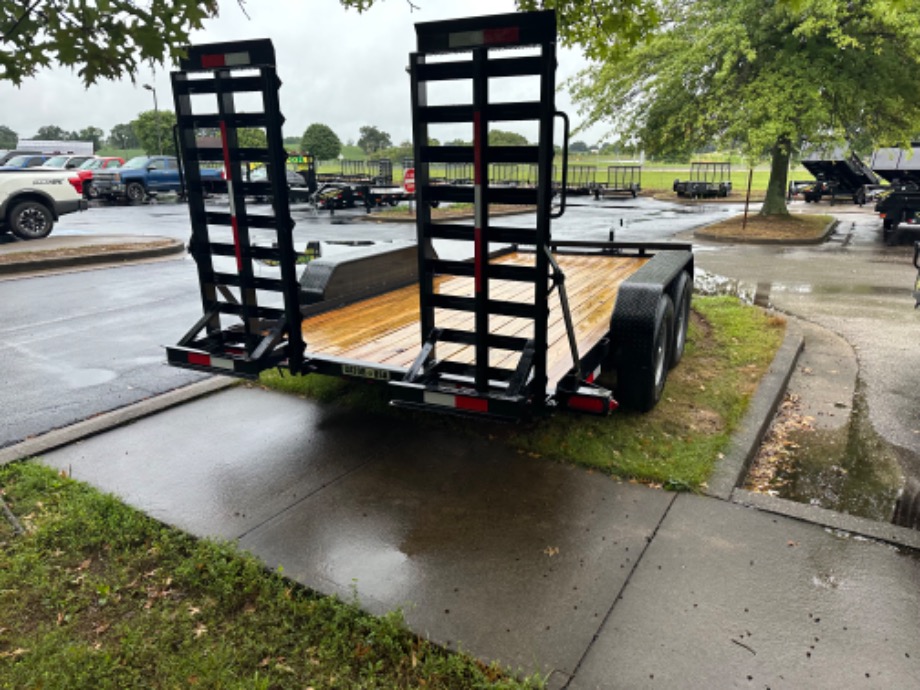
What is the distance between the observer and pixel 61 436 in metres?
4.66

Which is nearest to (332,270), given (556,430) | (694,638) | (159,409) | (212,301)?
(212,301)

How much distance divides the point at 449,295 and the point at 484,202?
2.87 ft

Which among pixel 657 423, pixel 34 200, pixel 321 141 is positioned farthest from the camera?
pixel 321 141

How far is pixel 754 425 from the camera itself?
186 inches

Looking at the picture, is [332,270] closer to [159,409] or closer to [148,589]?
[159,409]

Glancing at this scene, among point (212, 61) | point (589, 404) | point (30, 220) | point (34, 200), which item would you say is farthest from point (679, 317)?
point (30, 220)

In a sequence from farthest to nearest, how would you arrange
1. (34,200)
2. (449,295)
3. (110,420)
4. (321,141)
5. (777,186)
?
(321,141) < (777,186) < (34,200) < (110,420) < (449,295)

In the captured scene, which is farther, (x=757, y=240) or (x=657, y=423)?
(x=757, y=240)

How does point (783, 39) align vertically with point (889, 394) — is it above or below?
above

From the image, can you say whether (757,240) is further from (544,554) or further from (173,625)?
(173,625)

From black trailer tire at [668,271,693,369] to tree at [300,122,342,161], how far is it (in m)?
62.4

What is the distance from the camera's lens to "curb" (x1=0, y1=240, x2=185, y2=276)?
11688 millimetres

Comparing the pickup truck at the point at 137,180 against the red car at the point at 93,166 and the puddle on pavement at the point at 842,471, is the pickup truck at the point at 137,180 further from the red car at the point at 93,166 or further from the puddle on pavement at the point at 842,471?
the puddle on pavement at the point at 842,471

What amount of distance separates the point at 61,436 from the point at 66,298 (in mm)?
5890
